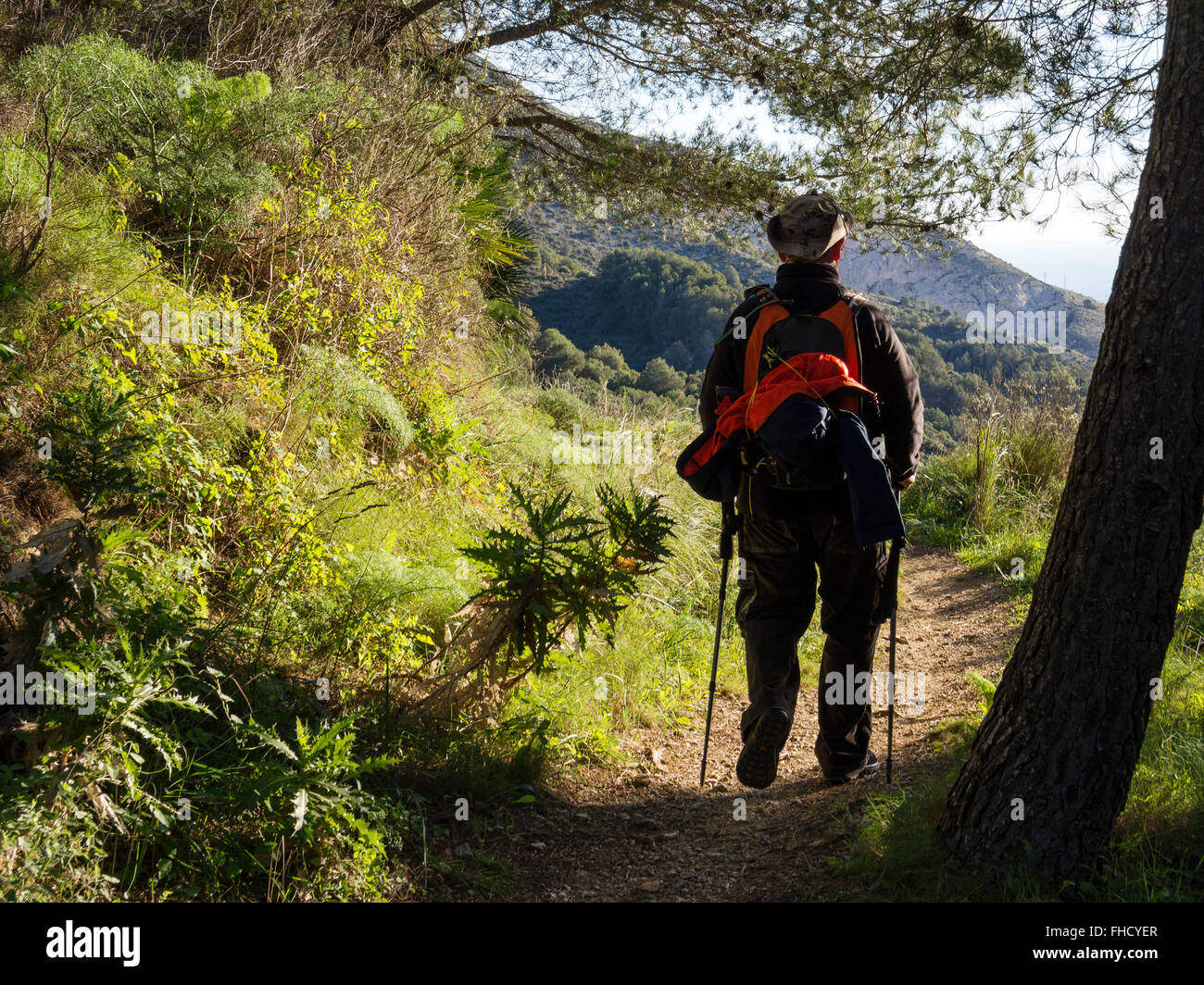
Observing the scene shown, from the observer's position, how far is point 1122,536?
266 cm

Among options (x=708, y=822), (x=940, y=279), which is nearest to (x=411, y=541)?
Answer: (x=708, y=822)

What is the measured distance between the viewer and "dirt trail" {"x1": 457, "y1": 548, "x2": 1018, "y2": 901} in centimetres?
332

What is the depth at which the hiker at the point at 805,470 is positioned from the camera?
3.61m

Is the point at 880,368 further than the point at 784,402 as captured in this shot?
Yes

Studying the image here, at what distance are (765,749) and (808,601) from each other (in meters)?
0.67

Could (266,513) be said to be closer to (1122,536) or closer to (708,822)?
(708,822)

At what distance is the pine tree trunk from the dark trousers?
97cm

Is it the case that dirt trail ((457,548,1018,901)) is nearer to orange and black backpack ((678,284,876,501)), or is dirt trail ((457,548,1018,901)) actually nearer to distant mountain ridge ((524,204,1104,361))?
orange and black backpack ((678,284,876,501))

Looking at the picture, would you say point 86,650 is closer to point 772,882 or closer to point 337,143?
point 772,882

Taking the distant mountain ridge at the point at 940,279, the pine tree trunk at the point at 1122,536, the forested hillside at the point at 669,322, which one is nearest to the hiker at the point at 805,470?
the pine tree trunk at the point at 1122,536

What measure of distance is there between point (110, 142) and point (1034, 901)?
22.3 feet

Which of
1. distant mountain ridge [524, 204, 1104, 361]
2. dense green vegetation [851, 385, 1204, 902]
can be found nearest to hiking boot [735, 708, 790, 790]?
dense green vegetation [851, 385, 1204, 902]

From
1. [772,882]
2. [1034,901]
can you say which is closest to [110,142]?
[772,882]
